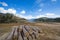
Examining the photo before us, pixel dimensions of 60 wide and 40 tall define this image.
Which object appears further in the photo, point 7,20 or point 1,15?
point 1,15

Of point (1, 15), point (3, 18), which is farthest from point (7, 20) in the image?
point (1, 15)

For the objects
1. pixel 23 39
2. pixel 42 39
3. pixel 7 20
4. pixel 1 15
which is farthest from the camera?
pixel 1 15

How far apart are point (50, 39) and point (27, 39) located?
1491mm

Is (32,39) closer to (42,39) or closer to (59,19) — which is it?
(42,39)

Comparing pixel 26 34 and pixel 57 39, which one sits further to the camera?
pixel 57 39

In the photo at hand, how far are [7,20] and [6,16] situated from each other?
95 cm

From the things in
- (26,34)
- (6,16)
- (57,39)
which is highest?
(6,16)

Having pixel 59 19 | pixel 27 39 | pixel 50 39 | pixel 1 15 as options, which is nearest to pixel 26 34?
pixel 27 39

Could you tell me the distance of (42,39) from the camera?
4.77 metres

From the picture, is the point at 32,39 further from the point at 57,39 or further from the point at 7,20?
the point at 7,20

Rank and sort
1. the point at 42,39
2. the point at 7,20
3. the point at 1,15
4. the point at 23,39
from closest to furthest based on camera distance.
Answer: the point at 23,39 < the point at 42,39 < the point at 7,20 < the point at 1,15

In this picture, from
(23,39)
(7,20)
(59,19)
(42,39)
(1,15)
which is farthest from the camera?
(59,19)

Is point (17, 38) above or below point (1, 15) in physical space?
below

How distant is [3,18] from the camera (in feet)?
52.4
